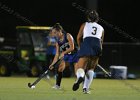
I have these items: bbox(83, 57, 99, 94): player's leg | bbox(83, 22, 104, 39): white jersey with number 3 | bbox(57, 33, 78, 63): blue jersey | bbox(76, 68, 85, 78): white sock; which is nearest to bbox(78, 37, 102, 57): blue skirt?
bbox(83, 22, 104, 39): white jersey with number 3

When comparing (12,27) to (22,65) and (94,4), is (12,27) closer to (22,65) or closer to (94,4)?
(94,4)

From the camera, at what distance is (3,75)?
27469 mm

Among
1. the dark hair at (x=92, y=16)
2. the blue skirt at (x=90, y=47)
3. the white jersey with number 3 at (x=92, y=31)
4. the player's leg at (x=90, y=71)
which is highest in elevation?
the dark hair at (x=92, y=16)

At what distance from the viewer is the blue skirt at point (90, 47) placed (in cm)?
1555

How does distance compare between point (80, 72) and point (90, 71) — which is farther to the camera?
point (90, 71)

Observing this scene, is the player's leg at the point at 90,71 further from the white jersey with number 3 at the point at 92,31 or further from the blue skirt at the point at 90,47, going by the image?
the white jersey with number 3 at the point at 92,31

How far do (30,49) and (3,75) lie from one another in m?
1.53

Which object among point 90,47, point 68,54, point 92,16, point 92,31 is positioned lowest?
point 68,54

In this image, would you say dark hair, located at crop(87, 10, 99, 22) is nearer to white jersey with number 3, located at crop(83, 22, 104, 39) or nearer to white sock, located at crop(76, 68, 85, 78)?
white jersey with number 3, located at crop(83, 22, 104, 39)

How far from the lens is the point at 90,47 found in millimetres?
15586

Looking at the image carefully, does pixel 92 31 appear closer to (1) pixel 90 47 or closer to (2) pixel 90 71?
(1) pixel 90 47

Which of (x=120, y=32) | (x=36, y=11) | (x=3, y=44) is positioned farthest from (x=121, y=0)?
(x=3, y=44)

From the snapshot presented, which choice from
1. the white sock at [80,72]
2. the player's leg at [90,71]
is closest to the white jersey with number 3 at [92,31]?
the player's leg at [90,71]

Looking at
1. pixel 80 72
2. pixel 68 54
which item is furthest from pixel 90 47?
pixel 68 54
